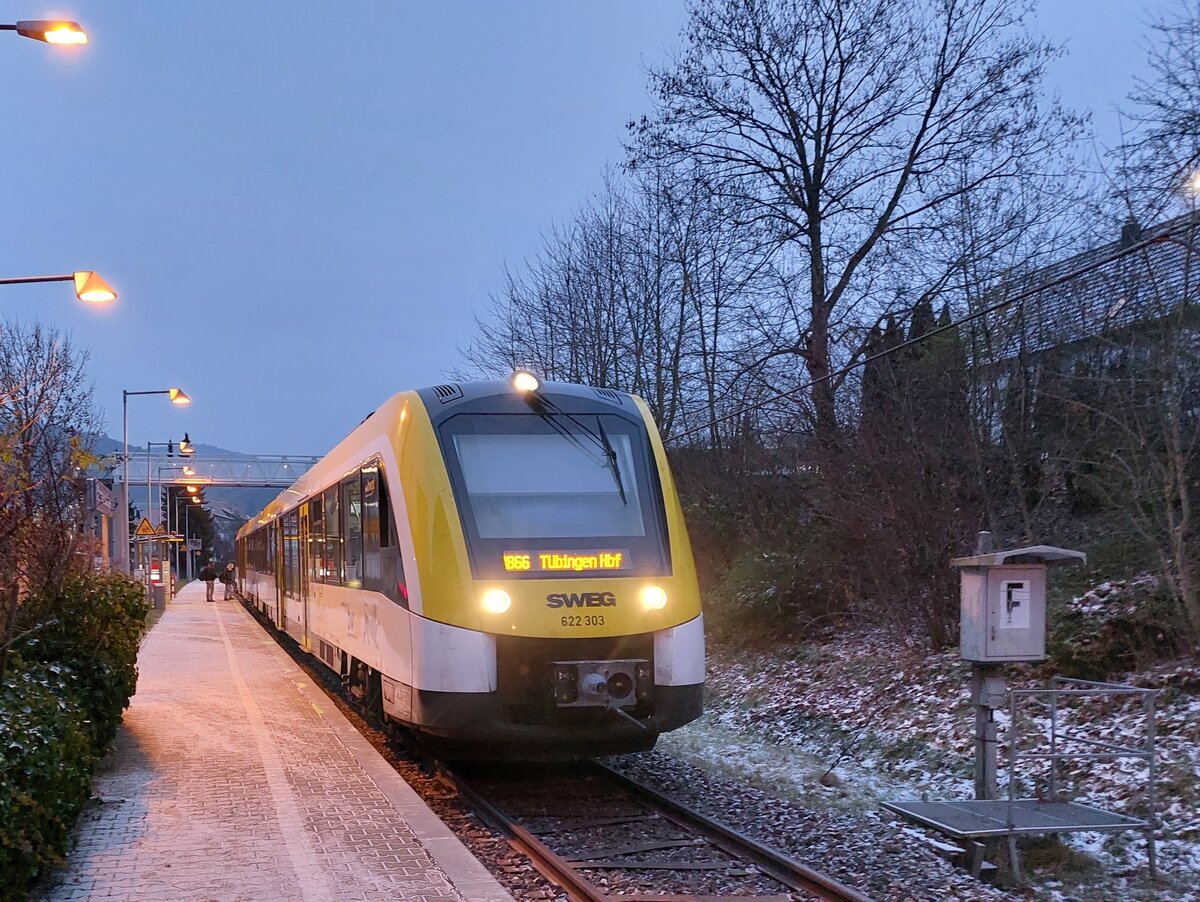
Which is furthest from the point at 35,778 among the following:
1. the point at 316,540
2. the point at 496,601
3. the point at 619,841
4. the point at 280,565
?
the point at 280,565

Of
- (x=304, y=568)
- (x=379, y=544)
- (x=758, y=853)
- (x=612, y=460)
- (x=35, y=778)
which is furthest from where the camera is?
(x=304, y=568)

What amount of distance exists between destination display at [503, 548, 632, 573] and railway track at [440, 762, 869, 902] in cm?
175

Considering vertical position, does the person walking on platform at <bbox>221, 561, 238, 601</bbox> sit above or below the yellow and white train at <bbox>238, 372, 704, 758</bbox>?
below

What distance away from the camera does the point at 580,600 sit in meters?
7.93

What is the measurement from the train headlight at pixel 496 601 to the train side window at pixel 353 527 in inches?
106

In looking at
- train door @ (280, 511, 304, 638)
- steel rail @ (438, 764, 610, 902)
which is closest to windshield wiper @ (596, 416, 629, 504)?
steel rail @ (438, 764, 610, 902)

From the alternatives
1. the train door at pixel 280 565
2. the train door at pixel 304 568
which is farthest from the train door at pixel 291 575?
the train door at pixel 304 568

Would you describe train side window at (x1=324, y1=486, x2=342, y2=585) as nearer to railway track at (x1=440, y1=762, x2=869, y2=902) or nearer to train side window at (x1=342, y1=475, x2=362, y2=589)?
train side window at (x1=342, y1=475, x2=362, y2=589)

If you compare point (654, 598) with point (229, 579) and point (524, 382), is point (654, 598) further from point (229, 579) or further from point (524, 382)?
point (229, 579)

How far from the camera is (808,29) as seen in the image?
19.0 metres

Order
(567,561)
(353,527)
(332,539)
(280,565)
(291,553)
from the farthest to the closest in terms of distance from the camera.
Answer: (280,565)
(291,553)
(332,539)
(353,527)
(567,561)

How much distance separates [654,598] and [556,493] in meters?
1.14

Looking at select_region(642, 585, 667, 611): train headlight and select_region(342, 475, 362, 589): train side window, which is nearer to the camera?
select_region(642, 585, 667, 611): train headlight

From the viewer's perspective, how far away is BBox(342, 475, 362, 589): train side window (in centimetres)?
1023
